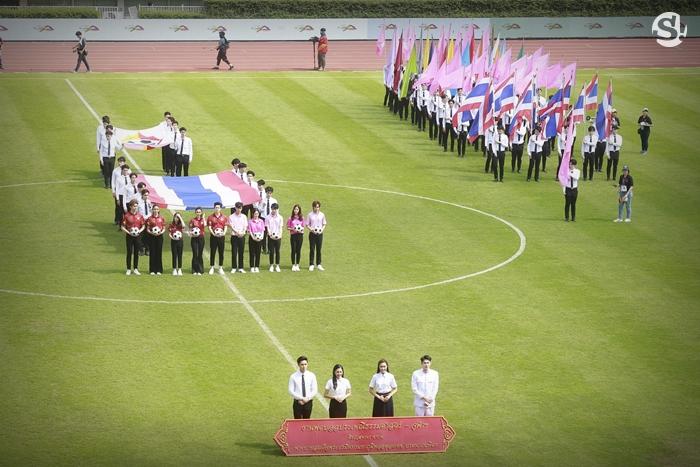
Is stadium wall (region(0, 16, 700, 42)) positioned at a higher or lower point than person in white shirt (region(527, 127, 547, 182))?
higher

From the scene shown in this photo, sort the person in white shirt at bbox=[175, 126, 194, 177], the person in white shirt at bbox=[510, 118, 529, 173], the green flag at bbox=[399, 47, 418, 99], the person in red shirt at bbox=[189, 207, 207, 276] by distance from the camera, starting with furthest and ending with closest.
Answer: the green flag at bbox=[399, 47, 418, 99] → the person in white shirt at bbox=[510, 118, 529, 173] → the person in white shirt at bbox=[175, 126, 194, 177] → the person in red shirt at bbox=[189, 207, 207, 276]

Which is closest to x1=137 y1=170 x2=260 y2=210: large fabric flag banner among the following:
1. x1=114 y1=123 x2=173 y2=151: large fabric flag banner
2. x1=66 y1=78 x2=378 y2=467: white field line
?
x1=66 y1=78 x2=378 y2=467: white field line

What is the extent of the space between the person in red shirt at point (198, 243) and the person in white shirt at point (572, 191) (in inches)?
465

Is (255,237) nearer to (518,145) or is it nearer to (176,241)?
(176,241)

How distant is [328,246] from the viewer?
36188 mm

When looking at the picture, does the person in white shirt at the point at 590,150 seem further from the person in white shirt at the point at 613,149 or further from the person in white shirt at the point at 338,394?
the person in white shirt at the point at 338,394

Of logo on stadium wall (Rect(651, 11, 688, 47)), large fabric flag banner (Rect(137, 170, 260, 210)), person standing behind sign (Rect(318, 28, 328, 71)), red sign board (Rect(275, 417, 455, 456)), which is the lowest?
red sign board (Rect(275, 417, 455, 456))

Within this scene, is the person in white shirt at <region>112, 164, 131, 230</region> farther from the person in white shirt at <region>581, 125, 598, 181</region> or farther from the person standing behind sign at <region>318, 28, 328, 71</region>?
the person standing behind sign at <region>318, 28, 328, 71</region>

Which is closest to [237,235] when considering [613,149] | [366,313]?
[366,313]

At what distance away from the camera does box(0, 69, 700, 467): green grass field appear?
926 inches

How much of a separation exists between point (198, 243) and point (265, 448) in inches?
433

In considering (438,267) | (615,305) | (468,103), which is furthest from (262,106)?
(615,305)

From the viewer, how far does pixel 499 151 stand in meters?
43.9

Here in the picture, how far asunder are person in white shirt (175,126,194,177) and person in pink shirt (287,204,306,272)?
375 inches
